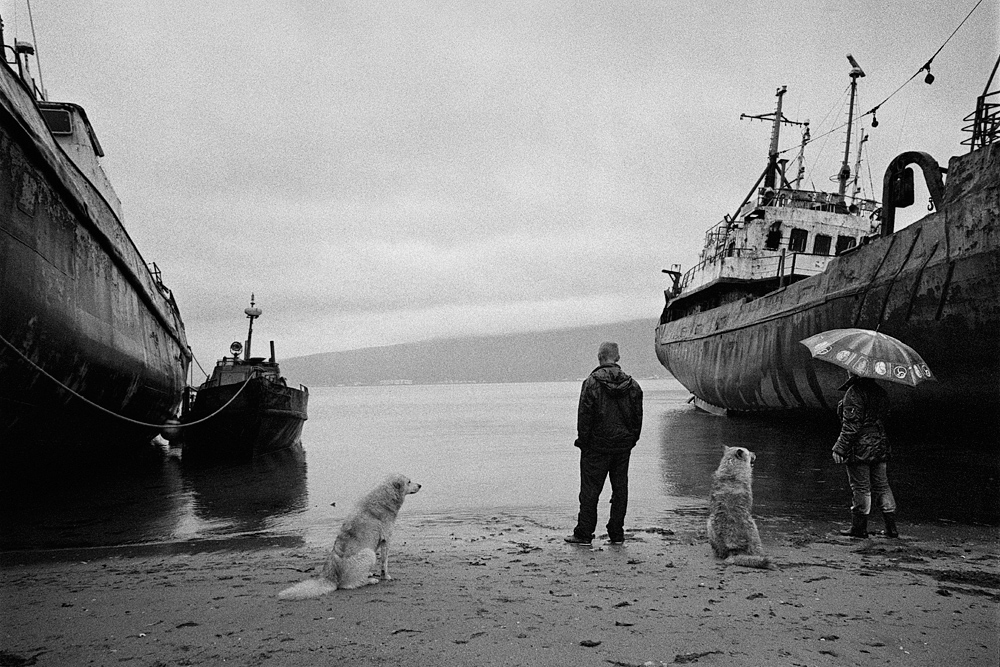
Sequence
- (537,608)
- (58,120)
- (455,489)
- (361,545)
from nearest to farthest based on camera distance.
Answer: (537,608) → (361,545) → (455,489) → (58,120)

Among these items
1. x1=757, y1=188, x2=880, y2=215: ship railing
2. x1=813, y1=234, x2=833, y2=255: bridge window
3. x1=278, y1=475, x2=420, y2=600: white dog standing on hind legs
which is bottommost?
x1=278, y1=475, x2=420, y2=600: white dog standing on hind legs

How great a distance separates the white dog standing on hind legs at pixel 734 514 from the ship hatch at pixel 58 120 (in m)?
13.0

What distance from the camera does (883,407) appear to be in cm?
548

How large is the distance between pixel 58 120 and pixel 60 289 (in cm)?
549

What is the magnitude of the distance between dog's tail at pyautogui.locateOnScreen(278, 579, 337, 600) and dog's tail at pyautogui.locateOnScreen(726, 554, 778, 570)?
3.13m

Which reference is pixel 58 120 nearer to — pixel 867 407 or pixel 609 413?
pixel 609 413

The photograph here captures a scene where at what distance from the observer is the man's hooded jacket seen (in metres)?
5.50

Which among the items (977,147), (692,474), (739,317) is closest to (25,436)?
(692,474)

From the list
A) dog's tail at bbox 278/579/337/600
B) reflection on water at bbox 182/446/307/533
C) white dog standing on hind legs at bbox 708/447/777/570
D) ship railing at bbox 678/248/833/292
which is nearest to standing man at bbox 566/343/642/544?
white dog standing on hind legs at bbox 708/447/777/570

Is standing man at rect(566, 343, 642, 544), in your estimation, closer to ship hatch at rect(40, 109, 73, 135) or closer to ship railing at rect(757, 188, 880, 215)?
ship hatch at rect(40, 109, 73, 135)

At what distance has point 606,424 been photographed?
18.1 ft

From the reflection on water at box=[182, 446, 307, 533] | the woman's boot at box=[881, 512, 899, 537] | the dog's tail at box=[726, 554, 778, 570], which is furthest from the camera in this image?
the reflection on water at box=[182, 446, 307, 533]

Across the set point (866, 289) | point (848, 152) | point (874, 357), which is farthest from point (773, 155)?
point (874, 357)

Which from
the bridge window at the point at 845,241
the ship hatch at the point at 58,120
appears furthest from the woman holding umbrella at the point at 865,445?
the bridge window at the point at 845,241
